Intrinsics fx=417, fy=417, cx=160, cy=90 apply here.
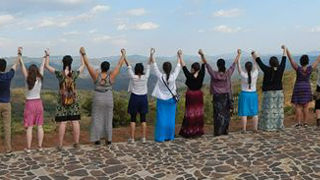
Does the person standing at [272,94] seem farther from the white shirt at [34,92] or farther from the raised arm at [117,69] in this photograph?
the white shirt at [34,92]

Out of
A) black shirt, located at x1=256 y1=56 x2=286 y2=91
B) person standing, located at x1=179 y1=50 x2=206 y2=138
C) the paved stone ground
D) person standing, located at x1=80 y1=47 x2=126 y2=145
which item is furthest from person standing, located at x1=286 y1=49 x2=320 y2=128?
person standing, located at x1=80 y1=47 x2=126 y2=145

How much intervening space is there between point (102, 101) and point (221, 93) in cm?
323

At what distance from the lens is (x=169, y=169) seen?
28.6 ft

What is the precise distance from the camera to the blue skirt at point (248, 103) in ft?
37.4

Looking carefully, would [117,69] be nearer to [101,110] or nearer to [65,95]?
[101,110]

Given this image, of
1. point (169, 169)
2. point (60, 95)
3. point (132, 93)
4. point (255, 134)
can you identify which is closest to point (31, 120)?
point (60, 95)

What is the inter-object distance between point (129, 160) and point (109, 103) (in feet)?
5.47

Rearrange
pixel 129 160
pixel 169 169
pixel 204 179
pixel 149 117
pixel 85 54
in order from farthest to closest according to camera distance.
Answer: pixel 149 117, pixel 85 54, pixel 129 160, pixel 169 169, pixel 204 179

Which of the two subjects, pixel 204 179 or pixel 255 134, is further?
pixel 255 134

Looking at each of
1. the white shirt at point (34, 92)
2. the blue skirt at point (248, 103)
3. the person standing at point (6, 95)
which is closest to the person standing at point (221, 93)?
the blue skirt at point (248, 103)

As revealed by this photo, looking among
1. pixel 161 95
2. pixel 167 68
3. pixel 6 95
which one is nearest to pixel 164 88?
pixel 161 95

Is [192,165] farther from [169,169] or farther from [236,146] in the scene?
[236,146]

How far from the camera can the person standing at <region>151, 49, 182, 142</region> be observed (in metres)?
10.7

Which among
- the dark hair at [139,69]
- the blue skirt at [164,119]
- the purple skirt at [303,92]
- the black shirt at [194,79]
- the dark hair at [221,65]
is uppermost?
the dark hair at [221,65]
